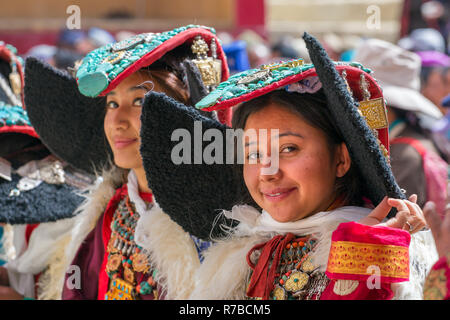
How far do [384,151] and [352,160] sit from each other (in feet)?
0.33

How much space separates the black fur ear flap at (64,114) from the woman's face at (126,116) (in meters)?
0.30

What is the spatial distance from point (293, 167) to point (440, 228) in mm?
442

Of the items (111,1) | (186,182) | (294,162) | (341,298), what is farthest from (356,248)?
(111,1)

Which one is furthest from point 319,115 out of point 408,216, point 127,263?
point 127,263

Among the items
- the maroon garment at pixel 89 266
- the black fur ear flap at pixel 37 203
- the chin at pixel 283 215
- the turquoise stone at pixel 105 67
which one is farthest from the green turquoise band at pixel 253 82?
the black fur ear flap at pixel 37 203

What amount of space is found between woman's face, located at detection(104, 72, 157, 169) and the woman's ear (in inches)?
28.8

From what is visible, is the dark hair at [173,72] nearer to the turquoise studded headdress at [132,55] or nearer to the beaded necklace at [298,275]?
the turquoise studded headdress at [132,55]

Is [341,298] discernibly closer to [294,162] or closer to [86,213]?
[294,162]

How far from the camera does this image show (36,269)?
2.79 m

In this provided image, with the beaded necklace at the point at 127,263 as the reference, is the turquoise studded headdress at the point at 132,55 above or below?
above

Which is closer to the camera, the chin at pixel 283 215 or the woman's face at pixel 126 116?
the chin at pixel 283 215

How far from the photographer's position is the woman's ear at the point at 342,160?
1781 mm

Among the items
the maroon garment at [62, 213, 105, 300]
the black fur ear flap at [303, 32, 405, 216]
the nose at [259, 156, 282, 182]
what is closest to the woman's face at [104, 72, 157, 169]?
the maroon garment at [62, 213, 105, 300]

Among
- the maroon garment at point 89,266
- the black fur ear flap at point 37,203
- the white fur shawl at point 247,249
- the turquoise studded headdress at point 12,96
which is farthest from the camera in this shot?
the turquoise studded headdress at point 12,96
